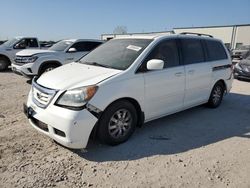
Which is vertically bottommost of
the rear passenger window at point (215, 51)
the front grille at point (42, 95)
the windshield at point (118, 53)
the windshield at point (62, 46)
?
the windshield at point (62, 46)

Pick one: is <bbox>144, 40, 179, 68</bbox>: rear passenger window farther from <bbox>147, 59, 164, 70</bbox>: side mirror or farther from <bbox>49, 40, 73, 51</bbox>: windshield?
<bbox>49, 40, 73, 51</bbox>: windshield

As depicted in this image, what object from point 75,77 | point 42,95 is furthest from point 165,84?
point 42,95

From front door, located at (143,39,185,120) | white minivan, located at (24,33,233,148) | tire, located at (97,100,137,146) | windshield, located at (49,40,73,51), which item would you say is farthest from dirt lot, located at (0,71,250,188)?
windshield, located at (49,40,73,51)

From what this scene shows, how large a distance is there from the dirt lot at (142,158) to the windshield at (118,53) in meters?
1.34

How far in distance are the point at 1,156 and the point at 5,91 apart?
468 cm

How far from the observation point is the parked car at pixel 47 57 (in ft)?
30.3

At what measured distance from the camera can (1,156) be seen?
3.73 m

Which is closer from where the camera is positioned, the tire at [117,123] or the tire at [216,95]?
the tire at [117,123]

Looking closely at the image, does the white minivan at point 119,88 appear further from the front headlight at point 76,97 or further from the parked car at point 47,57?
the parked car at point 47,57

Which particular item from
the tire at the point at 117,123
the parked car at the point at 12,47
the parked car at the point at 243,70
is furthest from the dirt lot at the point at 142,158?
the parked car at the point at 12,47

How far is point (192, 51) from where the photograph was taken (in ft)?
18.2

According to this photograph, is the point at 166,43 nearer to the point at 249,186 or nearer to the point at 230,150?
the point at 230,150

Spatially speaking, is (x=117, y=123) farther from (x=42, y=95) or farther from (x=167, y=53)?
(x=167, y=53)

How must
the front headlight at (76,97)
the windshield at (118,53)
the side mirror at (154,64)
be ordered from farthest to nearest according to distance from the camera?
the windshield at (118,53) < the side mirror at (154,64) < the front headlight at (76,97)
